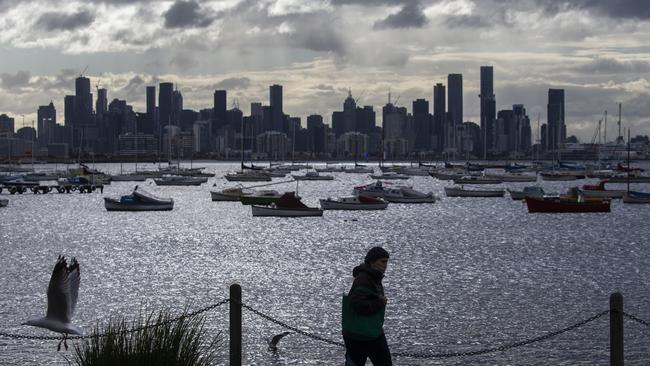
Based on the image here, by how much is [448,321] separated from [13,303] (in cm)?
1752

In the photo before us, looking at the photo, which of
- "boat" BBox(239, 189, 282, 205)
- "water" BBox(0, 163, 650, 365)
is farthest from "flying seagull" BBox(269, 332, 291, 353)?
"boat" BBox(239, 189, 282, 205)

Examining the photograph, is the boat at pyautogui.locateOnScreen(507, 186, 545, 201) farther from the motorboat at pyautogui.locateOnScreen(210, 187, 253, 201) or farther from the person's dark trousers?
the person's dark trousers

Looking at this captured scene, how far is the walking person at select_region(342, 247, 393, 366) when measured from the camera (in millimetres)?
15312

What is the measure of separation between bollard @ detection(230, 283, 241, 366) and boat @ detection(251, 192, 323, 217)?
77.6 m

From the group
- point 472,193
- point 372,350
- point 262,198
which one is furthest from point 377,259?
point 472,193

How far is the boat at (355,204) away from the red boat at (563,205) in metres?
16.4

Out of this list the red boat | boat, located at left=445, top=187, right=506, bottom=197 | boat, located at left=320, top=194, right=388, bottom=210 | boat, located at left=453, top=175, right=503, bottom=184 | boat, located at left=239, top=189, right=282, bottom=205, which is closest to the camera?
the red boat

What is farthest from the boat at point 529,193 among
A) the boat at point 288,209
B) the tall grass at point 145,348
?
the tall grass at point 145,348

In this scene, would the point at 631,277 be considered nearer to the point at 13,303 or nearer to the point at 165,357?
the point at 13,303

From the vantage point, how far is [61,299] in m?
18.1

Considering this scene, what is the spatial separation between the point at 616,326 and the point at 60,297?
392 inches

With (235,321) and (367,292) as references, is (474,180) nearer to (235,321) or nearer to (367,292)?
(235,321)

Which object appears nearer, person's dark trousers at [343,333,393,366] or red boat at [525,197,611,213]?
person's dark trousers at [343,333,393,366]

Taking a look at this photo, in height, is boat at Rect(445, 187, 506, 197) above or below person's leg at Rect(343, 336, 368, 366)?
below
